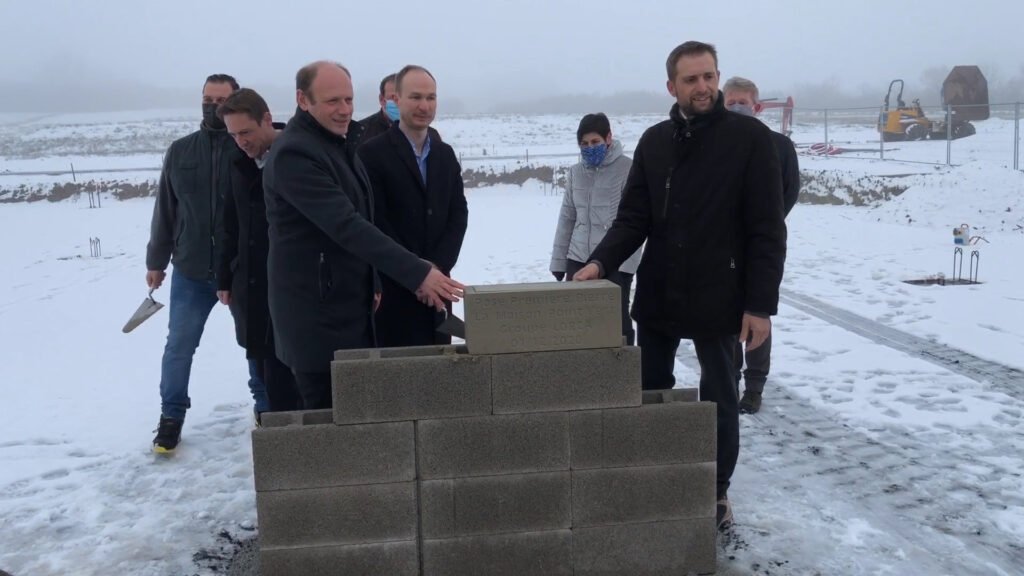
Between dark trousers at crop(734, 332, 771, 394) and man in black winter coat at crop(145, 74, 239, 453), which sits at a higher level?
man in black winter coat at crop(145, 74, 239, 453)

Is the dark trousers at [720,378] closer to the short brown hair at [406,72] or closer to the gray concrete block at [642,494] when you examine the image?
the gray concrete block at [642,494]

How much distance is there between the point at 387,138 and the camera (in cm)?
449

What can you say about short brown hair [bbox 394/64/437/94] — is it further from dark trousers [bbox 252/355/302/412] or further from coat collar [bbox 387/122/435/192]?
dark trousers [bbox 252/355/302/412]

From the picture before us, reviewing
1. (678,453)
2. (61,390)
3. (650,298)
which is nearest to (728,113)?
(650,298)

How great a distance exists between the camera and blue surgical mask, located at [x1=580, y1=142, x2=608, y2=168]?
563cm

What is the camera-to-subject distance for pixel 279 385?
4562mm

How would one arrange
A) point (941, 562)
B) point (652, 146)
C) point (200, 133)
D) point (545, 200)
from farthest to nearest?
point (545, 200) < point (200, 133) < point (652, 146) < point (941, 562)

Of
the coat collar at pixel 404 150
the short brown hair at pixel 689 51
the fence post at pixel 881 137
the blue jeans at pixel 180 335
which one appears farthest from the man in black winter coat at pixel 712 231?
the fence post at pixel 881 137

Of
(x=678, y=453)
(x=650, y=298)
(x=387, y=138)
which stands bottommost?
(x=678, y=453)

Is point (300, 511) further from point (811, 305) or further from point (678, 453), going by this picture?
point (811, 305)

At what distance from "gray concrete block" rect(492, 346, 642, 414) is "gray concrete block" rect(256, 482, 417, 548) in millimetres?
517

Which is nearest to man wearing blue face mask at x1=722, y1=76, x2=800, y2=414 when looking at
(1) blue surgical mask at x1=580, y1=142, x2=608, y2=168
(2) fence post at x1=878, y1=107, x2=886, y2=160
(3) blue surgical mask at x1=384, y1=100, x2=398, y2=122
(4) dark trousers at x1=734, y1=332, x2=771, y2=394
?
(4) dark trousers at x1=734, y1=332, x2=771, y2=394

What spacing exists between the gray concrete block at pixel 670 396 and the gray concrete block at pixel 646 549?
0.48 m

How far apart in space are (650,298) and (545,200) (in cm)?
2060
